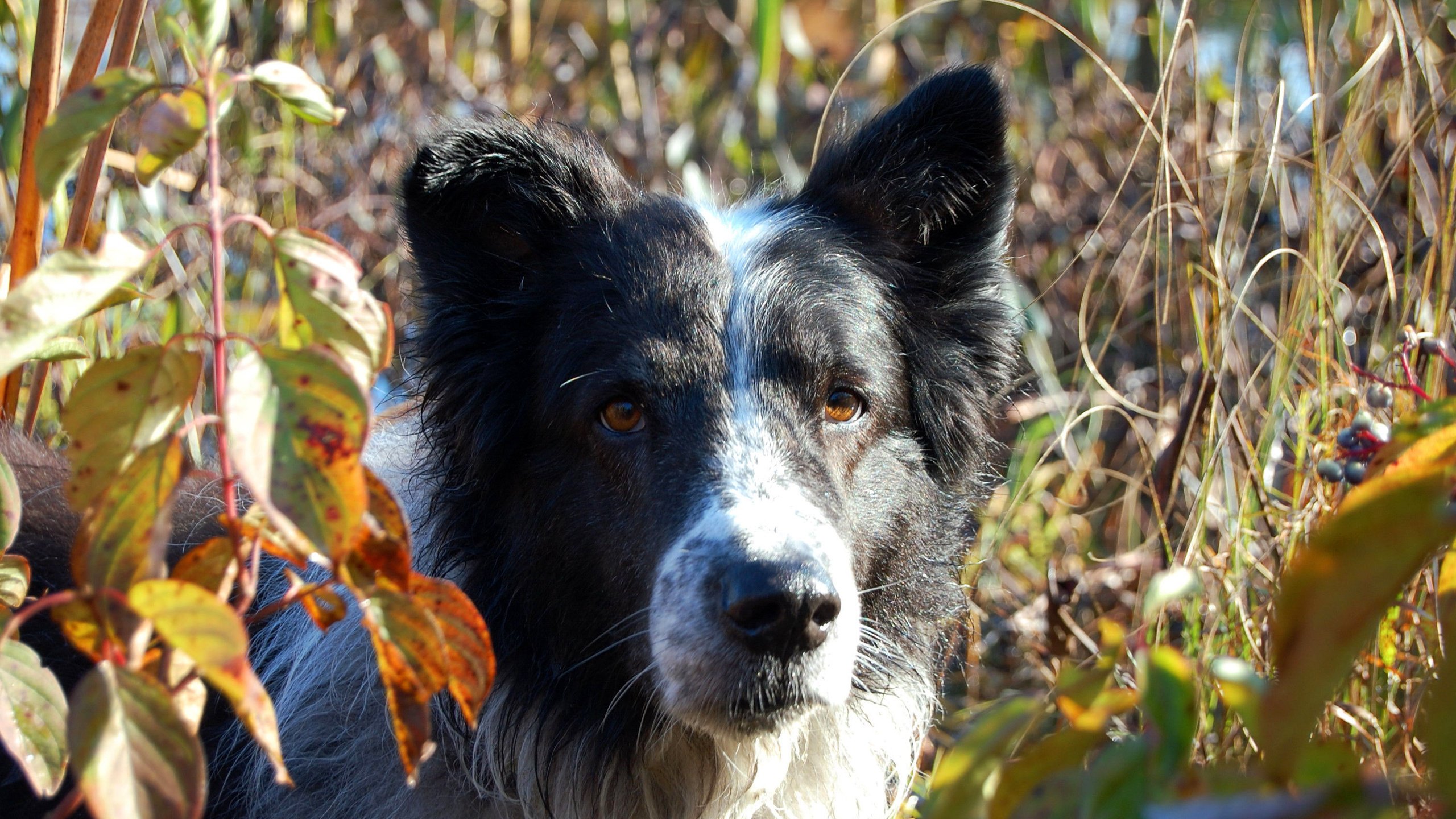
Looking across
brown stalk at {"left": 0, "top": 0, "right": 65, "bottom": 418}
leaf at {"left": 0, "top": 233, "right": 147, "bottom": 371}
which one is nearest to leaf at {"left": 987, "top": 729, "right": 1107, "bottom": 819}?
leaf at {"left": 0, "top": 233, "right": 147, "bottom": 371}

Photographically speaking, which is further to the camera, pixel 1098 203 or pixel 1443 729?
pixel 1098 203

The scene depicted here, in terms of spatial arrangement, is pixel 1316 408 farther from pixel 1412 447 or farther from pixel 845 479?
pixel 1412 447

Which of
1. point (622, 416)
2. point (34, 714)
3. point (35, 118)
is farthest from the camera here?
point (622, 416)

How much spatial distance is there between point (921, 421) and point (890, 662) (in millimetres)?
598

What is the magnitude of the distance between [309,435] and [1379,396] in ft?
7.30

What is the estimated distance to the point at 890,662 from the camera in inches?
107

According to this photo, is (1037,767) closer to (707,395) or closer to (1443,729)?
(1443,729)

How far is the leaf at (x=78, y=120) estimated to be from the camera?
4.50 feet

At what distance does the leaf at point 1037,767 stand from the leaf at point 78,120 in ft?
4.20

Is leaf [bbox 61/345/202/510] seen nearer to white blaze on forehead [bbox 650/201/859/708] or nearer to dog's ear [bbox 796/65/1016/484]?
white blaze on forehead [bbox 650/201/859/708]

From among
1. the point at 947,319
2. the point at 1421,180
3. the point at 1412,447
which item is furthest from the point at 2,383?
the point at 1421,180

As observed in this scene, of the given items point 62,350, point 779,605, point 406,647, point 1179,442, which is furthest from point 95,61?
point 1179,442

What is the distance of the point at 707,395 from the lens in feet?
8.12

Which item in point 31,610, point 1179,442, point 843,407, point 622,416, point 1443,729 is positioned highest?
point 31,610
